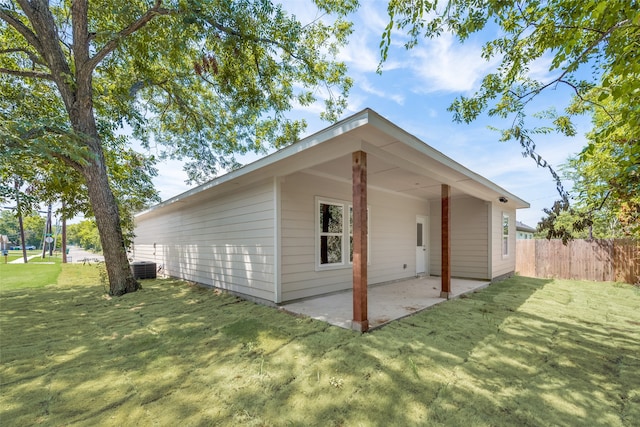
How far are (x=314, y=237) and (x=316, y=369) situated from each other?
119 inches

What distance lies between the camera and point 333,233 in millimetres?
5730

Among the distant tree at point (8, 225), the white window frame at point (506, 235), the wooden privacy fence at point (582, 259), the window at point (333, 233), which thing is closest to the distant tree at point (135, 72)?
the window at point (333, 233)

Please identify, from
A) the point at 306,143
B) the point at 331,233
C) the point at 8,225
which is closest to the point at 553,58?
the point at 306,143

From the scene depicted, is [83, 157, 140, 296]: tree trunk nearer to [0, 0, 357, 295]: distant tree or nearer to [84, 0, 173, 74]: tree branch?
[0, 0, 357, 295]: distant tree

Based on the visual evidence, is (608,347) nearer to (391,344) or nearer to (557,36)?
(391,344)

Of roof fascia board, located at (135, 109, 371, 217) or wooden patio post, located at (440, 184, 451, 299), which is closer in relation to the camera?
roof fascia board, located at (135, 109, 371, 217)

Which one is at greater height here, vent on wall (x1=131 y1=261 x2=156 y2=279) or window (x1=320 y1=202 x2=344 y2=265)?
window (x1=320 y1=202 x2=344 y2=265)

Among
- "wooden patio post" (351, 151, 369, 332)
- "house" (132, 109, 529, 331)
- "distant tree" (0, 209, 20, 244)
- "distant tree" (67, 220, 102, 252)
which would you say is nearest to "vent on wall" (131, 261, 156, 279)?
"house" (132, 109, 529, 331)

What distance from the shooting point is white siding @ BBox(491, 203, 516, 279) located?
763cm

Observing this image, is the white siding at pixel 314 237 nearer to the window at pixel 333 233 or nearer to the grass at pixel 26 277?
the window at pixel 333 233

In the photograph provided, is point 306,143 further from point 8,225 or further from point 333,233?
point 8,225

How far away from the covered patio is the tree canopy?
8.80 ft

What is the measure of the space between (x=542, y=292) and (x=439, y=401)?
6.20m

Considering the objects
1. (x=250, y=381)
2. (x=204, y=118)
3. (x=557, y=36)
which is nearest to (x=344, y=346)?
(x=250, y=381)
